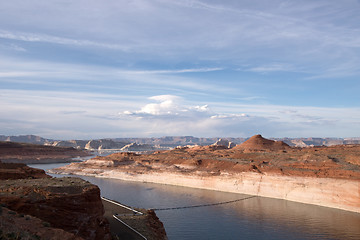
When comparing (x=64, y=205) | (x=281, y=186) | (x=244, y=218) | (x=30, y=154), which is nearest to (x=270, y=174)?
(x=281, y=186)

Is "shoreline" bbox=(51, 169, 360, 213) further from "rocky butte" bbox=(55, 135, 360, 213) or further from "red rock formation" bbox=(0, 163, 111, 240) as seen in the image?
"red rock formation" bbox=(0, 163, 111, 240)

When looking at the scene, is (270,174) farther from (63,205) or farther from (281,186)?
(63,205)

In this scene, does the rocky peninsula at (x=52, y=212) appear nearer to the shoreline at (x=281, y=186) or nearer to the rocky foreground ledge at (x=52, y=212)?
the rocky foreground ledge at (x=52, y=212)

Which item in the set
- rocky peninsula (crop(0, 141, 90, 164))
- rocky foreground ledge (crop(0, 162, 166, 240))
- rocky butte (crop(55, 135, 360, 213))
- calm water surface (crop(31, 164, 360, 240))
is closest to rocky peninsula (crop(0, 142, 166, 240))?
rocky foreground ledge (crop(0, 162, 166, 240))

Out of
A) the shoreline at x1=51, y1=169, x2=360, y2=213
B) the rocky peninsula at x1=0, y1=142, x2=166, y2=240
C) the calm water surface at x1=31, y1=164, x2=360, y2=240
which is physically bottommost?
the calm water surface at x1=31, y1=164, x2=360, y2=240

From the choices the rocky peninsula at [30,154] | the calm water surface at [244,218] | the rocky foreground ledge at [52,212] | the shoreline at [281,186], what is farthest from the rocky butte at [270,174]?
the rocky peninsula at [30,154]

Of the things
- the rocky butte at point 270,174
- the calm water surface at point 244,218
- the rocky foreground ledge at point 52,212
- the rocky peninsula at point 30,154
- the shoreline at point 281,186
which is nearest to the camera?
the rocky foreground ledge at point 52,212
